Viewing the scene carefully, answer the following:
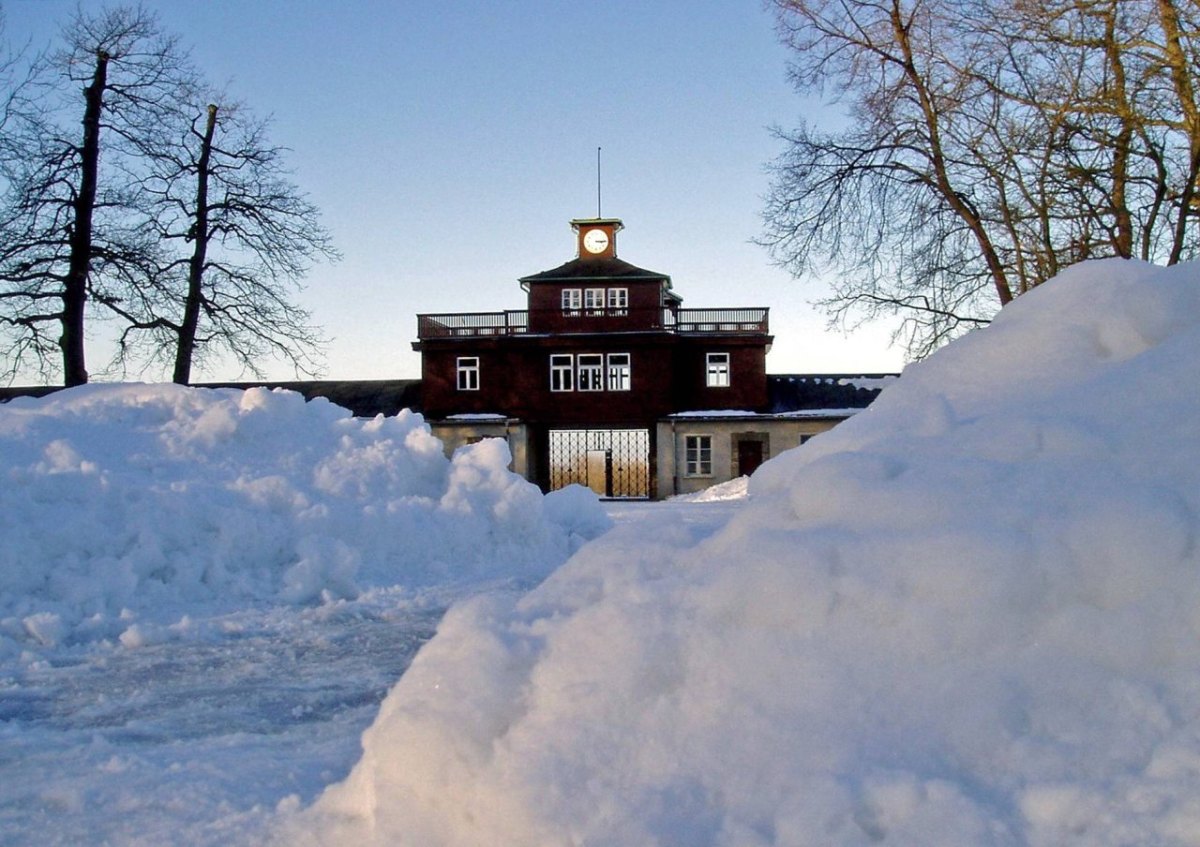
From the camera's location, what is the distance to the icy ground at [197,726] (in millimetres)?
3281

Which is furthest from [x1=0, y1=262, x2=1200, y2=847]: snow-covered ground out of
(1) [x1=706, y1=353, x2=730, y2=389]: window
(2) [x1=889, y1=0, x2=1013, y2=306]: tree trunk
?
(1) [x1=706, y1=353, x2=730, y2=389]: window

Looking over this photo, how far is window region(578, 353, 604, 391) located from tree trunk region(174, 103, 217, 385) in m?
13.9

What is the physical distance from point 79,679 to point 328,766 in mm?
2761

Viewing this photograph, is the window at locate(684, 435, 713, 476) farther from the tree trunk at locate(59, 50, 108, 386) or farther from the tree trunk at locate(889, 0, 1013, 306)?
the tree trunk at locate(59, 50, 108, 386)

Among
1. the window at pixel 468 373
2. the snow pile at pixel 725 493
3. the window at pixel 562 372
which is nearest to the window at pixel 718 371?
the window at pixel 562 372

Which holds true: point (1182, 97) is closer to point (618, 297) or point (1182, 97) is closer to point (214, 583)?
point (214, 583)

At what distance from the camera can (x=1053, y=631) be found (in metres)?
2.57

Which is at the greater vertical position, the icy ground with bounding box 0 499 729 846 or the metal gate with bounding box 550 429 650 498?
the metal gate with bounding box 550 429 650 498

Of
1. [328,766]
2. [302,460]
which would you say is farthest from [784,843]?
[302,460]

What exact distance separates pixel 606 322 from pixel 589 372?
185 centimetres

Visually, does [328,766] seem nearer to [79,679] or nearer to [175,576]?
[79,679]

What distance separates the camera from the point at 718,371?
32.7m

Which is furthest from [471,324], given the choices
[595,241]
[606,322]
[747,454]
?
[747,454]

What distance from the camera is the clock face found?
36375mm
